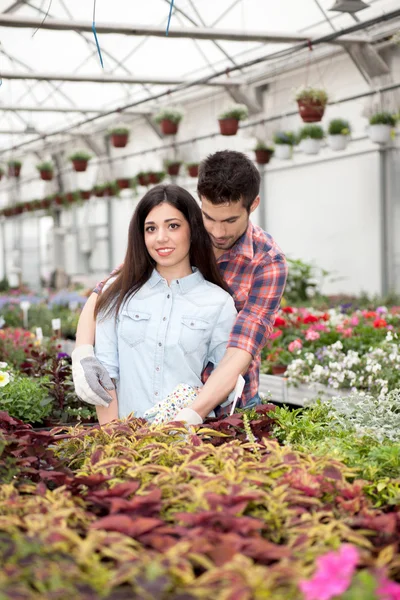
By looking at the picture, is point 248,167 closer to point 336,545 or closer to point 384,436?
point 384,436

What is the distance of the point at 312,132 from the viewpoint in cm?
881

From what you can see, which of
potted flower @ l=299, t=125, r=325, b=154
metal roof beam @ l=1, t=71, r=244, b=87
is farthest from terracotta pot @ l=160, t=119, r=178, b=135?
potted flower @ l=299, t=125, r=325, b=154

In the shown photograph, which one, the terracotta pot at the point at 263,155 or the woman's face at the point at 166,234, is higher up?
the terracotta pot at the point at 263,155

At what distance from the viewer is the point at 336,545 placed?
1.25 metres

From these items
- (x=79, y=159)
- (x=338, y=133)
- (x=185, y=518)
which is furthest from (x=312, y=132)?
(x=185, y=518)

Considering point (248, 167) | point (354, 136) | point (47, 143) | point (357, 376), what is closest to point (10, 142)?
point (47, 143)

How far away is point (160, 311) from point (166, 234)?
0.79ft

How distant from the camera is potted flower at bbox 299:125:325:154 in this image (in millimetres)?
8828

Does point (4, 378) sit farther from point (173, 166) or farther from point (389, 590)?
point (173, 166)

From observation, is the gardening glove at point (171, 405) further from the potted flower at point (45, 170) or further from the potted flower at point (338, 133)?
the potted flower at point (45, 170)

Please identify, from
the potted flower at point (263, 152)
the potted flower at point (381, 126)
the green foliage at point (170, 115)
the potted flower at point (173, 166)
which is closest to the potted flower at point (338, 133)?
the potted flower at point (381, 126)

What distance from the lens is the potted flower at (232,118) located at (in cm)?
890

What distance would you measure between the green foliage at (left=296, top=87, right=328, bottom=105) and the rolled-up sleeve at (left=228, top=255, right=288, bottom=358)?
5126 mm

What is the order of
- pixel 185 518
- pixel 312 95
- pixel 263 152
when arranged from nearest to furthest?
pixel 185 518, pixel 312 95, pixel 263 152
